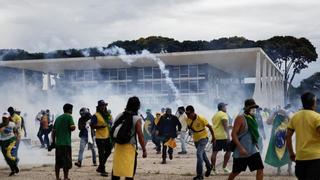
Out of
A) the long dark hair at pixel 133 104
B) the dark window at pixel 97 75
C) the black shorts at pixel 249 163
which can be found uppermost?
the dark window at pixel 97 75

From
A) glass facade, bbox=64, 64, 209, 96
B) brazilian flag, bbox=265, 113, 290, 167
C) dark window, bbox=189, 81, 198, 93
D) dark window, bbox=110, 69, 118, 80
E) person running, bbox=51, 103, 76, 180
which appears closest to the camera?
person running, bbox=51, 103, 76, 180

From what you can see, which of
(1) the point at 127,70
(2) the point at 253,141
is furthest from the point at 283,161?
(1) the point at 127,70

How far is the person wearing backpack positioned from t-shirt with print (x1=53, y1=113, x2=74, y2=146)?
294cm

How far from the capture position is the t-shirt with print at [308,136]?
647 cm

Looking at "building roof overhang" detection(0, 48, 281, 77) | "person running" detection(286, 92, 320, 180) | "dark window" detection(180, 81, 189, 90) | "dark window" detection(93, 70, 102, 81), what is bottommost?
"person running" detection(286, 92, 320, 180)

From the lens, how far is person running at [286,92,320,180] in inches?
255

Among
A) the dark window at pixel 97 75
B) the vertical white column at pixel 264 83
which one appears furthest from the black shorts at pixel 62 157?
the dark window at pixel 97 75

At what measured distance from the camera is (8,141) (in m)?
12.0

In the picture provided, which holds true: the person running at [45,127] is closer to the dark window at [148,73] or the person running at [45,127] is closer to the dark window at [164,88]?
the dark window at [164,88]

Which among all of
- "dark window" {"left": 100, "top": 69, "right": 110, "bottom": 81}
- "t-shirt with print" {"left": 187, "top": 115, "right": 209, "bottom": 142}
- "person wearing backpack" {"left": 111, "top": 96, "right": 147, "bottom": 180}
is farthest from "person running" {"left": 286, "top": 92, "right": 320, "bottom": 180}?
"dark window" {"left": 100, "top": 69, "right": 110, "bottom": 81}

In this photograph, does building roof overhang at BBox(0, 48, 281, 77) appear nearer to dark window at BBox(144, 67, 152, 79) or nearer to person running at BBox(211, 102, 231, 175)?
dark window at BBox(144, 67, 152, 79)

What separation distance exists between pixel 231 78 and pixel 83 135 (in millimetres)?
44048

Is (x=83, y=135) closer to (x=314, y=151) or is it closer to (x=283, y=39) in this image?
(x=314, y=151)

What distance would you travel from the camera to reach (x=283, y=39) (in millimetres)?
72875
